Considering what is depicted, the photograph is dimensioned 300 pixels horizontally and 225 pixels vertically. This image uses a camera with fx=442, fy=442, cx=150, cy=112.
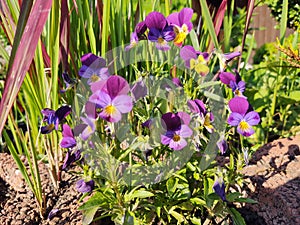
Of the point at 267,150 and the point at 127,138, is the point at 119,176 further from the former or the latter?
the point at 267,150

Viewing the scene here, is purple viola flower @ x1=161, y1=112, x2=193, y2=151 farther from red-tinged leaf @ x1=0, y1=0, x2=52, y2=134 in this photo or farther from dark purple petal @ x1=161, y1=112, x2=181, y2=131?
red-tinged leaf @ x1=0, y1=0, x2=52, y2=134

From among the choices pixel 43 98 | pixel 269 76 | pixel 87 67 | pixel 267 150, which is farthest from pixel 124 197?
pixel 269 76

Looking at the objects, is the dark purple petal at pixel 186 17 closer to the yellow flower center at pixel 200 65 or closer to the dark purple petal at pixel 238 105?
the yellow flower center at pixel 200 65

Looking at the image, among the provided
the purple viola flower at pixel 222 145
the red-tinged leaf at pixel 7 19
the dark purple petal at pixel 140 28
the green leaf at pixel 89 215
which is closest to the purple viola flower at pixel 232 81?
the purple viola flower at pixel 222 145

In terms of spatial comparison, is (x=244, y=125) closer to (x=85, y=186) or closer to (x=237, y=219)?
(x=237, y=219)

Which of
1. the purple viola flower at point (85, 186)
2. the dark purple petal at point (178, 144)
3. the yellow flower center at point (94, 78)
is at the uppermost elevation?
the yellow flower center at point (94, 78)
